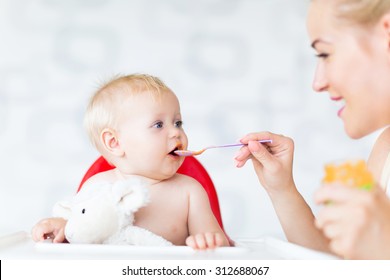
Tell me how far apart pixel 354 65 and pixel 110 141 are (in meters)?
0.56

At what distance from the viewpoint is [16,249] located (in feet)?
3.48

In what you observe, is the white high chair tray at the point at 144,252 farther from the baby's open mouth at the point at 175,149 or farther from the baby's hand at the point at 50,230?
the baby's open mouth at the point at 175,149

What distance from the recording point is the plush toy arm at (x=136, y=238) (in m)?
1.08

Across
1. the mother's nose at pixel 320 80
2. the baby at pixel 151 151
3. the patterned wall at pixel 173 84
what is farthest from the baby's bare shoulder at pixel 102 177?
the patterned wall at pixel 173 84

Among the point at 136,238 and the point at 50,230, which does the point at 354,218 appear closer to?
the point at 136,238

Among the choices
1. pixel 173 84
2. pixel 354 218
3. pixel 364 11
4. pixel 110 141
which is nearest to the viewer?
pixel 354 218

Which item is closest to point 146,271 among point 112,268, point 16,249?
point 112,268

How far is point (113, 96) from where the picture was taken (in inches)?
49.7

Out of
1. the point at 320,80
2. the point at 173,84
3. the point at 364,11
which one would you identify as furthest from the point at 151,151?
Result: the point at 173,84

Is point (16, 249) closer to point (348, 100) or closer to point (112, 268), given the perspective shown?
point (112, 268)

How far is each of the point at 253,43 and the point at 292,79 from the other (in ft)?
0.79

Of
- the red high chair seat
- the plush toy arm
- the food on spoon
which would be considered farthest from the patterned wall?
the food on spoon

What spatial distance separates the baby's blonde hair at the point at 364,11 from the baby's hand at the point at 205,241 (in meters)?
0.41

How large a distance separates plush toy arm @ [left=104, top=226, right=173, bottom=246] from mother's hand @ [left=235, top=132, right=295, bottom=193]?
0.73 ft
